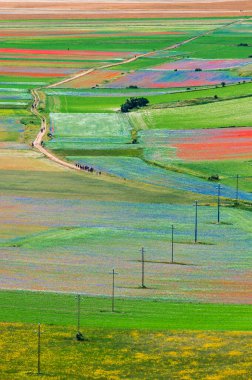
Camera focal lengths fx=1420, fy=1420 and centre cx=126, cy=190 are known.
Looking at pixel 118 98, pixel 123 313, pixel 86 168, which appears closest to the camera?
pixel 123 313

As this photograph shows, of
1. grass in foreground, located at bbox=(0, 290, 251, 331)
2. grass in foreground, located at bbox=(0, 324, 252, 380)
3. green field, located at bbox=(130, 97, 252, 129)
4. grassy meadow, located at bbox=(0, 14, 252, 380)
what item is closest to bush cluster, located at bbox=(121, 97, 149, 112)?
grassy meadow, located at bbox=(0, 14, 252, 380)

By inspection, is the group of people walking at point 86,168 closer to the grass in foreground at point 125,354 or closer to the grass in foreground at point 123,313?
the grass in foreground at point 123,313

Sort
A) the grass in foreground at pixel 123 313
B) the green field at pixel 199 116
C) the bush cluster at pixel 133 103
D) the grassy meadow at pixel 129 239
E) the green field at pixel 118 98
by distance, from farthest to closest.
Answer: the green field at pixel 118 98 → the bush cluster at pixel 133 103 → the green field at pixel 199 116 → the grass in foreground at pixel 123 313 → the grassy meadow at pixel 129 239

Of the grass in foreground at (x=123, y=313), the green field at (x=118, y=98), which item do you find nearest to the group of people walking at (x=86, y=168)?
the green field at (x=118, y=98)

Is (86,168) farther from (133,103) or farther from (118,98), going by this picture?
(118,98)

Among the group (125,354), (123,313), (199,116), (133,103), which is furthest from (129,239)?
(133,103)

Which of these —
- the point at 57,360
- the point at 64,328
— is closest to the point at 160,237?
Answer: the point at 64,328

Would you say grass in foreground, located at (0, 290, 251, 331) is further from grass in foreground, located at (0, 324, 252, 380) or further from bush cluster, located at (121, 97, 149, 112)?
bush cluster, located at (121, 97, 149, 112)

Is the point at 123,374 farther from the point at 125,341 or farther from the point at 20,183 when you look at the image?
the point at 20,183
